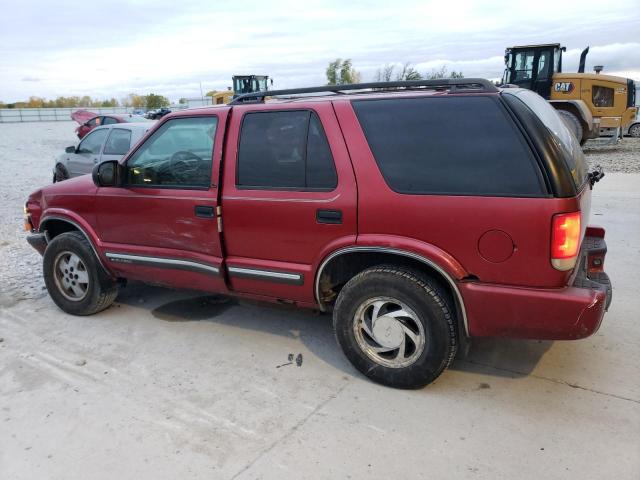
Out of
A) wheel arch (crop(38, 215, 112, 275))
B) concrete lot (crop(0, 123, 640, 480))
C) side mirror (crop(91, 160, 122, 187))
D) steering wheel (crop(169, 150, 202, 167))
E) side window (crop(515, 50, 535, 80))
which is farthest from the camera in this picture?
side window (crop(515, 50, 535, 80))

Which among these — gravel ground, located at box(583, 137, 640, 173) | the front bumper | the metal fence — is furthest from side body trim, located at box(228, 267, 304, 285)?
the metal fence

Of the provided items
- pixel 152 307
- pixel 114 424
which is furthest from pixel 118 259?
pixel 114 424

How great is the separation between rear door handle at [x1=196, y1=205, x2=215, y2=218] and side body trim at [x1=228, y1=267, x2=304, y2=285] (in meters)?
0.42

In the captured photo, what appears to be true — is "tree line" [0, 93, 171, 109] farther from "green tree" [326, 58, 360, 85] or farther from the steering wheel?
the steering wheel

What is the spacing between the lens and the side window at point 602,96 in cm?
1664

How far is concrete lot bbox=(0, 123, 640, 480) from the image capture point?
105 inches

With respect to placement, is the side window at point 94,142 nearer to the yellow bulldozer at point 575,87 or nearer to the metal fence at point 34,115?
the yellow bulldozer at point 575,87

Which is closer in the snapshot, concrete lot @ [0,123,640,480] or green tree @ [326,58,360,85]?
concrete lot @ [0,123,640,480]

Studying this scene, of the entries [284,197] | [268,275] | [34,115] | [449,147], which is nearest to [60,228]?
[268,275]

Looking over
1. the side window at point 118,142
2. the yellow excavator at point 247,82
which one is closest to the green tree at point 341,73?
the yellow excavator at point 247,82

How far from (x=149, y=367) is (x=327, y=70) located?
4459cm

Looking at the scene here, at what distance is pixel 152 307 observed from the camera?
4879 mm

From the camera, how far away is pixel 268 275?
144 inches

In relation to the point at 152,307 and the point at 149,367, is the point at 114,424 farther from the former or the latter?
the point at 152,307
